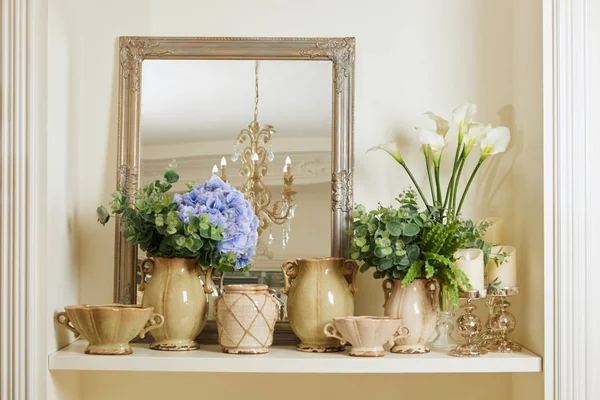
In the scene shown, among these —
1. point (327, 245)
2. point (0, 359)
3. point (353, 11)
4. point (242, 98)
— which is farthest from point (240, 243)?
point (353, 11)

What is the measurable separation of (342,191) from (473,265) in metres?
0.39

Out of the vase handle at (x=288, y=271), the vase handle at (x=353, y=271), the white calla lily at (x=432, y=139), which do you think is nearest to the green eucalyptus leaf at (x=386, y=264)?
the vase handle at (x=353, y=271)

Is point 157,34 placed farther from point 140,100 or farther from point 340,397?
point 340,397

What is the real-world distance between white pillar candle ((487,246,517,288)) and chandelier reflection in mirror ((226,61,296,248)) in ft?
1.66

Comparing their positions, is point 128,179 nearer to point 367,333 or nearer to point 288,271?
point 288,271

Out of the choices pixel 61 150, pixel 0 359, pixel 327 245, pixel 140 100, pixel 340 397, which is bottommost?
pixel 340 397

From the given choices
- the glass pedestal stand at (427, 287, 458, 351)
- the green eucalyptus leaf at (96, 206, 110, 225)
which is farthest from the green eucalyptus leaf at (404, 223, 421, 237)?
the green eucalyptus leaf at (96, 206, 110, 225)

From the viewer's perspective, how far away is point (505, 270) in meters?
1.82

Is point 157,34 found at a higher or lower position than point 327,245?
higher

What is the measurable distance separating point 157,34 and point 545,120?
3.25ft

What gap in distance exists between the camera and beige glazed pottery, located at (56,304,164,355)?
170cm

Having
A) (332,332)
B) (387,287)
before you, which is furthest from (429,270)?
(332,332)

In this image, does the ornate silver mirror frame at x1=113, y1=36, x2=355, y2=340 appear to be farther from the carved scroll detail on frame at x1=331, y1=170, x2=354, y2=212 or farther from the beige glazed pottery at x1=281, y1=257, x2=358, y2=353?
the beige glazed pottery at x1=281, y1=257, x2=358, y2=353

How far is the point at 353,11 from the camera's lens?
80.3 inches
